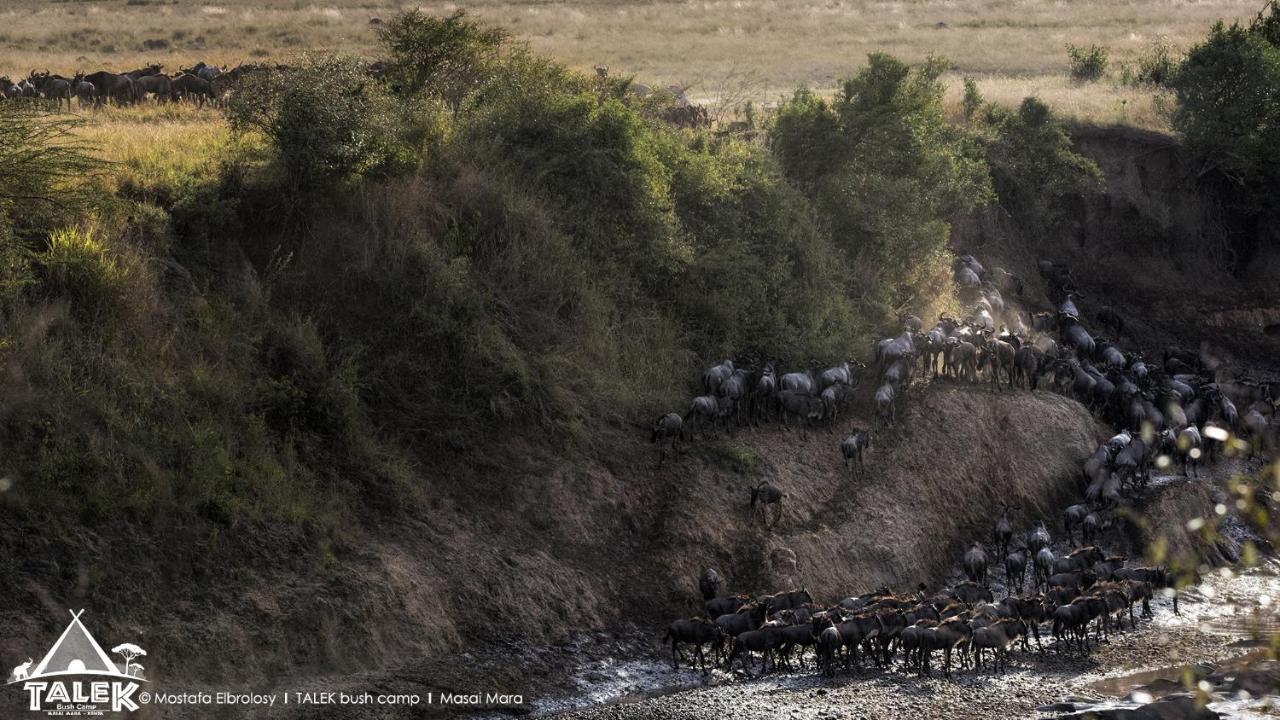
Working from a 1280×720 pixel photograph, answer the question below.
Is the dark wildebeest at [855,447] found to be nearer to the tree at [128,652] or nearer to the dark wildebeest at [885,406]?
the dark wildebeest at [885,406]

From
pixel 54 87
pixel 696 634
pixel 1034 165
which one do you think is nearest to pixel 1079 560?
pixel 696 634

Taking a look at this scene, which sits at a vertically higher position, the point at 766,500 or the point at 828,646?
the point at 766,500

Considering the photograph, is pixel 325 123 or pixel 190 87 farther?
pixel 190 87

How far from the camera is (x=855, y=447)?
2516 cm

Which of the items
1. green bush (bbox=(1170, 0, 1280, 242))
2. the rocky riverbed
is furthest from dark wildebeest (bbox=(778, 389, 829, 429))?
green bush (bbox=(1170, 0, 1280, 242))

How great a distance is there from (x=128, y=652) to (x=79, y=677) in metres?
0.72

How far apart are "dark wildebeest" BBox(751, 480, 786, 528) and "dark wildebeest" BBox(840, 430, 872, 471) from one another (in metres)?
2.05

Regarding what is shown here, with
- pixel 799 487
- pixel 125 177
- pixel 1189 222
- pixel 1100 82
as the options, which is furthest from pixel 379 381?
pixel 1100 82

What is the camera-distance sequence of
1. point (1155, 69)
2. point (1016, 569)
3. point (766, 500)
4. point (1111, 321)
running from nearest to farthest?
point (766, 500), point (1016, 569), point (1111, 321), point (1155, 69)

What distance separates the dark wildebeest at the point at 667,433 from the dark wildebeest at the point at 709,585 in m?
2.86

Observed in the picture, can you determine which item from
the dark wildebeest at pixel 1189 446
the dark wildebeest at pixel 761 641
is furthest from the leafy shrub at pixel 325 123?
the dark wildebeest at pixel 1189 446

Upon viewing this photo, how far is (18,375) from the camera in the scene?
18562mm

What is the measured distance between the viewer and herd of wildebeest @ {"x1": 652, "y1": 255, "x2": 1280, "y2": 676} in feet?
64.7

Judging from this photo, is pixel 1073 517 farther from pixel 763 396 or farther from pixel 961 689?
pixel 961 689
